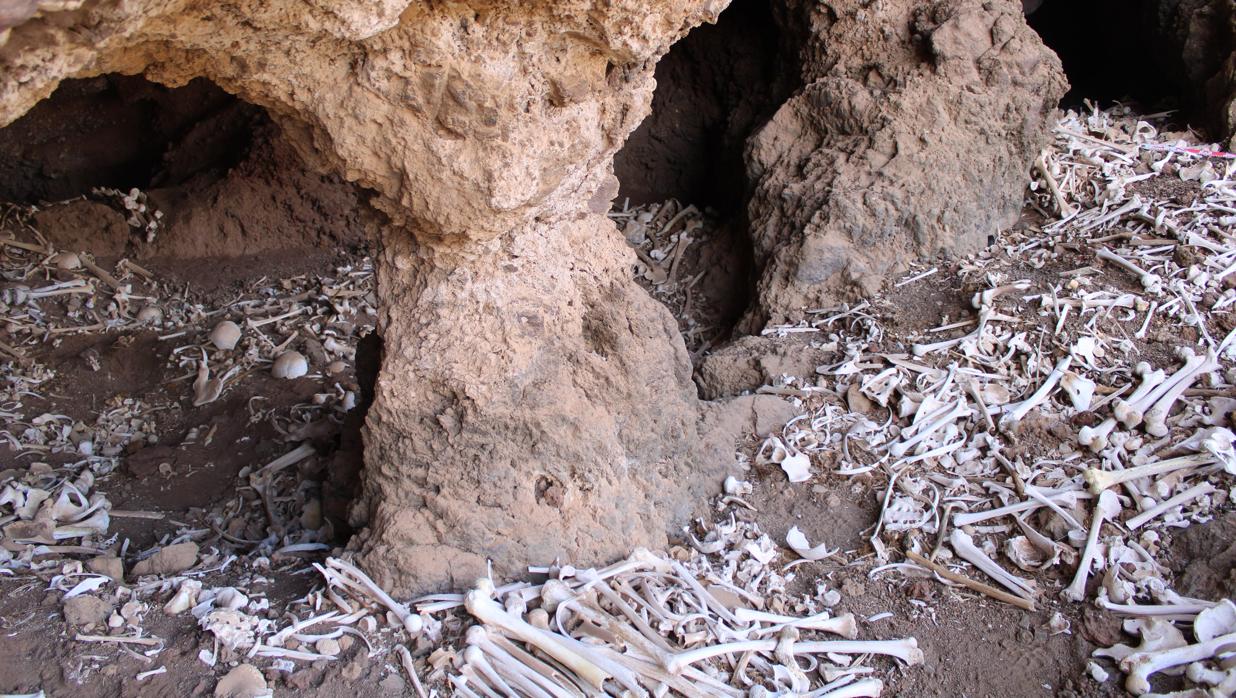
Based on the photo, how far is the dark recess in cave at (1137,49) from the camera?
471 centimetres

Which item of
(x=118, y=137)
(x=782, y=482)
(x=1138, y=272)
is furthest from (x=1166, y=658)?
(x=118, y=137)

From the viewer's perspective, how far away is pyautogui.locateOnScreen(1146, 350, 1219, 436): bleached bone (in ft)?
9.81

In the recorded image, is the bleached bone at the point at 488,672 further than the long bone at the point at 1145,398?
No

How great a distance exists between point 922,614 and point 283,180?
381cm

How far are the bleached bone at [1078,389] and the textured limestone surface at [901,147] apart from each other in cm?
85

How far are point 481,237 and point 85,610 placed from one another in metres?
1.27

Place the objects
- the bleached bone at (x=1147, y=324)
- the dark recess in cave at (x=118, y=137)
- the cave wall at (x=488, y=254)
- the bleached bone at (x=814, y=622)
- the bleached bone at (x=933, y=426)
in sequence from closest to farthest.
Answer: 1. the cave wall at (x=488, y=254)
2. the bleached bone at (x=814, y=622)
3. the bleached bone at (x=933, y=426)
4. the bleached bone at (x=1147, y=324)
5. the dark recess in cave at (x=118, y=137)

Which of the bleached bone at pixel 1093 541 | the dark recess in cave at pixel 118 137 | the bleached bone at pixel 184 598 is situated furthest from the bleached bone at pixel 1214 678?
the dark recess in cave at pixel 118 137

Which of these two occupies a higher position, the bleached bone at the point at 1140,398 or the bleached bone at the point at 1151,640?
the bleached bone at the point at 1140,398

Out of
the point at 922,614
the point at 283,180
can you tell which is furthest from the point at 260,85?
the point at 283,180

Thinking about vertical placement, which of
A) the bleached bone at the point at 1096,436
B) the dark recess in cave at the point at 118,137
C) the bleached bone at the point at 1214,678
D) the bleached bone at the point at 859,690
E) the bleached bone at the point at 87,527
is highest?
the dark recess in cave at the point at 118,137

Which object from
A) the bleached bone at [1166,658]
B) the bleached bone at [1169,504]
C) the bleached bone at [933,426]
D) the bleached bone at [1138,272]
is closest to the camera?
the bleached bone at [1166,658]

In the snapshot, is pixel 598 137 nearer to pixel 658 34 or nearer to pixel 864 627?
pixel 658 34

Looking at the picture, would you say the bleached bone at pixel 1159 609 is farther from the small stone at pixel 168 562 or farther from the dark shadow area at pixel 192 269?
the small stone at pixel 168 562
